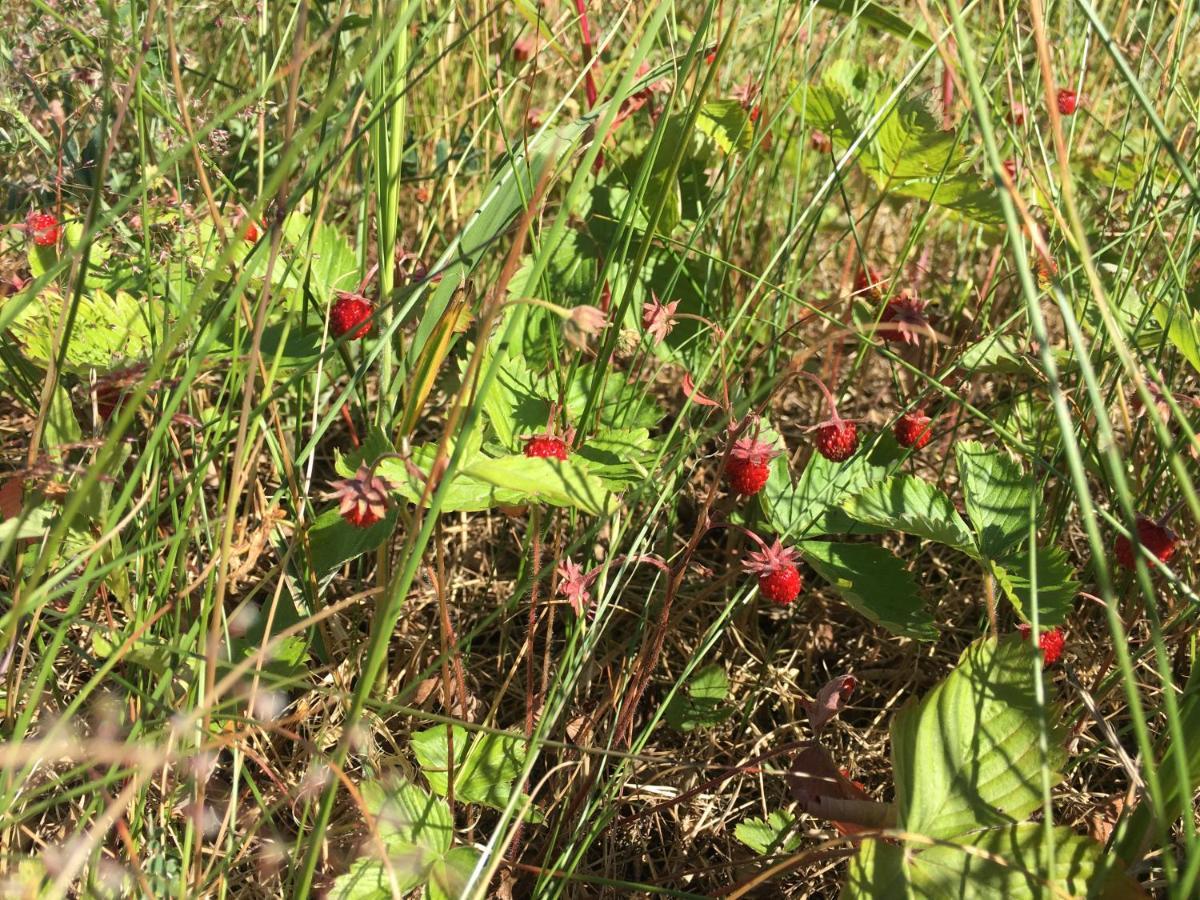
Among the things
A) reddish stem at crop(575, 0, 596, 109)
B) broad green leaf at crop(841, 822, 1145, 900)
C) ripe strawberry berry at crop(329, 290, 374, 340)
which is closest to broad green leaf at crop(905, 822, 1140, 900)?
broad green leaf at crop(841, 822, 1145, 900)

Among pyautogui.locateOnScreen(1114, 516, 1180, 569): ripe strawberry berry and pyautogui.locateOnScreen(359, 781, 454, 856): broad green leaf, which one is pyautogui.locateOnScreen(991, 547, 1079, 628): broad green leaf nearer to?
pyautogui.locateOnScreen(1114, 516, 1180, 569): ripe strawberry berry

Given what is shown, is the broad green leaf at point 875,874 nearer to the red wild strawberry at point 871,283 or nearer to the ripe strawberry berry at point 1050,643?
the ripe strawberry berry at point 1050,643

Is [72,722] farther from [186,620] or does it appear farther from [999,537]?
[999,537]

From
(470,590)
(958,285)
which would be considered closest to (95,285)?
(470,590)

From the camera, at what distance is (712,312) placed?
63.9 inches

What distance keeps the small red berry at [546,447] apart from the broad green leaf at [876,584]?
0.33 metres

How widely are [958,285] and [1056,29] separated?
3.28 ft

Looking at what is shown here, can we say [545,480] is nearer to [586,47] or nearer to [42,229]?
[42,229]

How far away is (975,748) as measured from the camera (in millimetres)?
1055

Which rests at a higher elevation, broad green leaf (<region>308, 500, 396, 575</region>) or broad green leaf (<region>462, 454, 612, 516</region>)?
broad green leaf (<region>462, 454, 612, 516</region>)

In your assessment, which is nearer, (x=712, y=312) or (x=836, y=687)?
(x=836, y=687)

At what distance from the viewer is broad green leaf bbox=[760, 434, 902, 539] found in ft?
4.37

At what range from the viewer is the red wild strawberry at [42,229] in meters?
1.31

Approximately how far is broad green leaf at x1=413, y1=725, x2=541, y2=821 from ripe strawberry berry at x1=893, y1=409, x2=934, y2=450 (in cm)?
63
